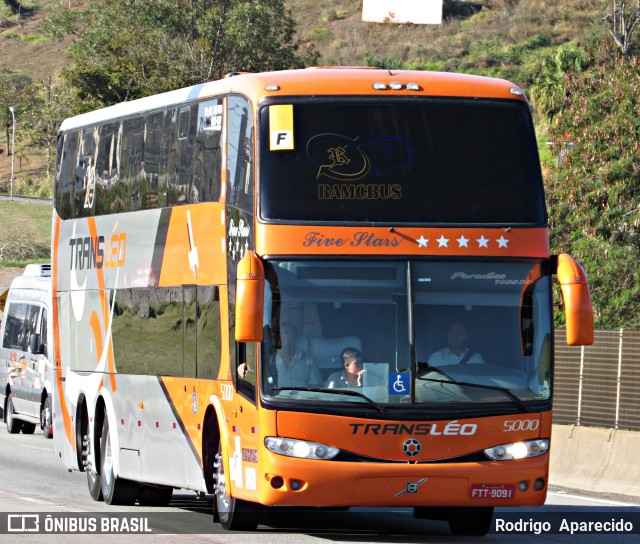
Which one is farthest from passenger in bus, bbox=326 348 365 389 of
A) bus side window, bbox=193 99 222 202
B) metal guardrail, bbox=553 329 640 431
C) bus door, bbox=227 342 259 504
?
metal guardrail, bbox=553 329 640 431

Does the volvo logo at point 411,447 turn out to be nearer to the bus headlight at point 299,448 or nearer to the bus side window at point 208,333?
the bus headlight at point 299,448

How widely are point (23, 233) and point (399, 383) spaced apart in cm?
7568

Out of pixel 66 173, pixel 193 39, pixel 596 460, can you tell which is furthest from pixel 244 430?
pixel 193 39

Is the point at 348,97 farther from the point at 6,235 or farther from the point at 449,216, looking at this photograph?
the point at 6,235

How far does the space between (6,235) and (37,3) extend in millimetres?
95250

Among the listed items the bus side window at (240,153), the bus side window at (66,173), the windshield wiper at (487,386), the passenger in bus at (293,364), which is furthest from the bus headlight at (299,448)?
the bus side window at (66,173)

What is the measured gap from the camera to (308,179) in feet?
39.3

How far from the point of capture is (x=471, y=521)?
1334 cm

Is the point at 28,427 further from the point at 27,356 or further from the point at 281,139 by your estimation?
the point at 281,139

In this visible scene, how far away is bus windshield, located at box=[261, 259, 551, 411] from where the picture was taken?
38.2ft

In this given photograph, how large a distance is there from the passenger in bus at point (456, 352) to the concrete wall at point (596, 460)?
21.8 feet

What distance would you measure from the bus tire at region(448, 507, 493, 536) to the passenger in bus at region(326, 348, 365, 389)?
2.30 metres

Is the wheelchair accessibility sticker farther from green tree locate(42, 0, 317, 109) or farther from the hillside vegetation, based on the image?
green tree locate(42, 0, 317, 109)

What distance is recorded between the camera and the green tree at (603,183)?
30625mm
